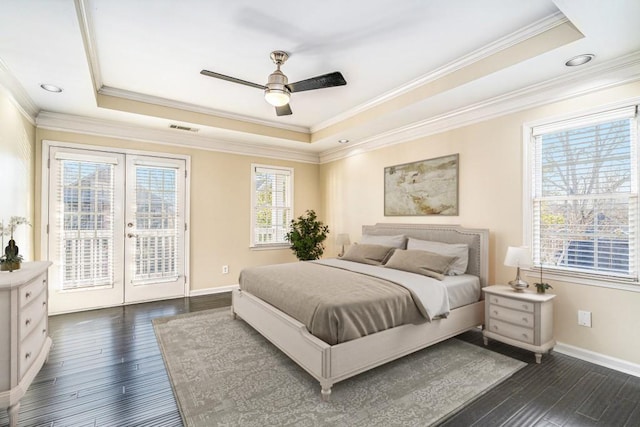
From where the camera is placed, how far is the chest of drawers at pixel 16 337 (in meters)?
1.86

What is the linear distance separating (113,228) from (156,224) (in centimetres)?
55

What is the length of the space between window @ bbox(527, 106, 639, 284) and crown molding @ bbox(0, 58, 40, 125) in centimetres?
500


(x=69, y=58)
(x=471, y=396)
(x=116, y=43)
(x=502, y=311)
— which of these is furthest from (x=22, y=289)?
(x=502, y=311)

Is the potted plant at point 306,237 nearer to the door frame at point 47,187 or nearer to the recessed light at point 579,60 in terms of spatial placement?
the door frame at point 47,187

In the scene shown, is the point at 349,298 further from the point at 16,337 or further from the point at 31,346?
the point at 31,346

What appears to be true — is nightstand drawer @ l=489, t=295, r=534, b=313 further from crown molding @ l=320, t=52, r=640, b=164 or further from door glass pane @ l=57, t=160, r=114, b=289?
door glass pane @ l=57, t=160, r=114, b=289

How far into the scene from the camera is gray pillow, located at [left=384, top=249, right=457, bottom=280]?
321 cm

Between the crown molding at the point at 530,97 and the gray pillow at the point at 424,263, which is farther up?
the crown molding at the point at 530,97

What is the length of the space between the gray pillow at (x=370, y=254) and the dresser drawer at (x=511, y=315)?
4.35ft

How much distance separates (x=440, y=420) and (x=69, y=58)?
12.7 feet

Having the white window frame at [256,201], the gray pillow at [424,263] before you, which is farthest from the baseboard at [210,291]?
the gray pillow at [424,263]

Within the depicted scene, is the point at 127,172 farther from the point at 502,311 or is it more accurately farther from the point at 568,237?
the point at 568,237

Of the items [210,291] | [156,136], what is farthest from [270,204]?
[156,136]

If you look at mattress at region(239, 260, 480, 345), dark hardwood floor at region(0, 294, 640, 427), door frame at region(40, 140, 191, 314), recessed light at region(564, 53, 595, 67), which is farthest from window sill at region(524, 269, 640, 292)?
door frame at region(40, 140, 191, 314)
